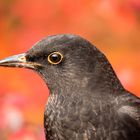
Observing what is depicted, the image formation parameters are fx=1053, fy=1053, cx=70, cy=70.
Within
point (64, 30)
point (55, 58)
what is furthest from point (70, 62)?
point (64, 30)

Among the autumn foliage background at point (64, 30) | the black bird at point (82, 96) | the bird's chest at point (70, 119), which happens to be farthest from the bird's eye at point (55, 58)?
the autumn foliage background at point (64, 30)

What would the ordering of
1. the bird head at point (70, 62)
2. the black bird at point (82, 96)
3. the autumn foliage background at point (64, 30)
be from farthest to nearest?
the autumn foliage background at point (64, 30), the bird head at point (70, 62), the black bird at point (82, 96)

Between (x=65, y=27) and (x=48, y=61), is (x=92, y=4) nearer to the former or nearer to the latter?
(x=65, y=27)

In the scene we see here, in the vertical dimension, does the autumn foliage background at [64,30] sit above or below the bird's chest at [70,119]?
above

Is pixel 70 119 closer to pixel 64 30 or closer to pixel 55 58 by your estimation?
pixel 55 58

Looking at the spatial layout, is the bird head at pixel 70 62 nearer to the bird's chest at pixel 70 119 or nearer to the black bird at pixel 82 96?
the black bird at pixel 82 96

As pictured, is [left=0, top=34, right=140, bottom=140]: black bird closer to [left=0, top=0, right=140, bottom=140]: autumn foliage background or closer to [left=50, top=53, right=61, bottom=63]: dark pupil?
[left=50, top=53, right=61, bottom=63]: dark pupil

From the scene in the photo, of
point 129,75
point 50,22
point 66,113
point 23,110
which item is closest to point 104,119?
point 66,113
